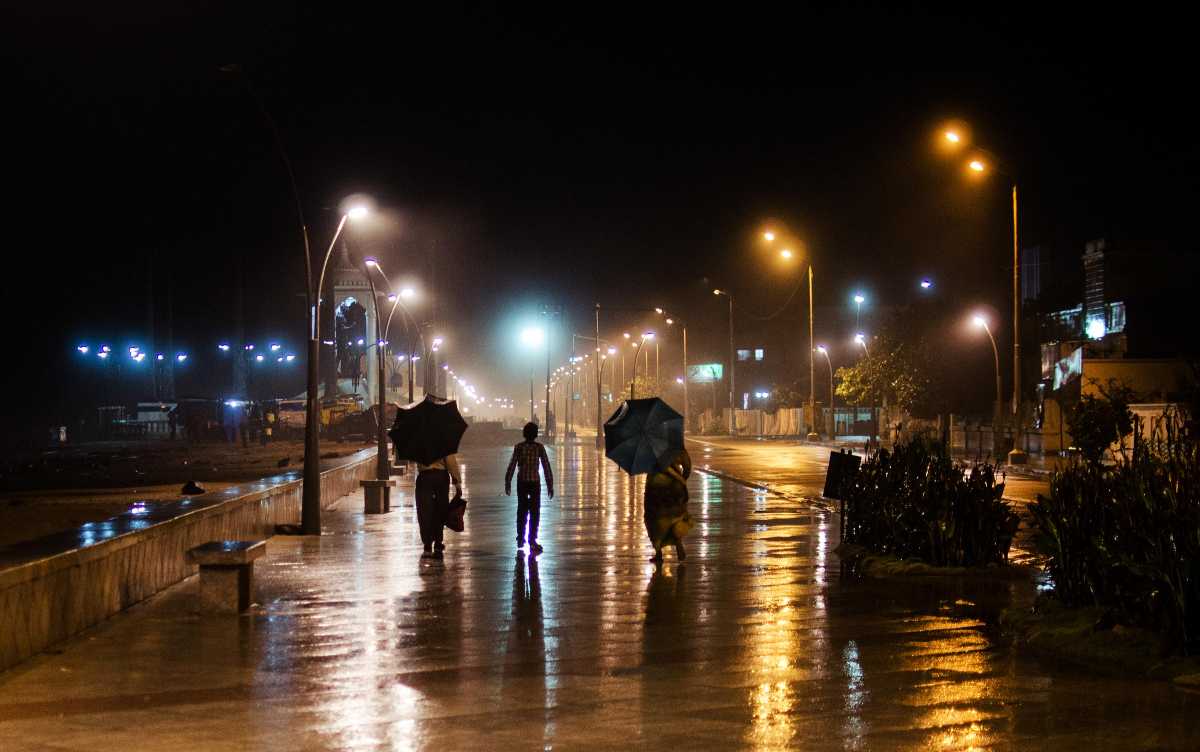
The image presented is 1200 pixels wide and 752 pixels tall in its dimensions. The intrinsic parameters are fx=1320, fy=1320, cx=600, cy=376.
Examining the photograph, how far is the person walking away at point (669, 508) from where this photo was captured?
1605 centimetres

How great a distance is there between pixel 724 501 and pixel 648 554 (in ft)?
34.8

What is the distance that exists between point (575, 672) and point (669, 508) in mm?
7117

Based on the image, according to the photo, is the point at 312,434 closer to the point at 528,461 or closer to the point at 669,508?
the point at 528,461

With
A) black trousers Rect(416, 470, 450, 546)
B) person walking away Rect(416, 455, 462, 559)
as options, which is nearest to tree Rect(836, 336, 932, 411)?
person walking away Rect(416, 455, 462, 559)

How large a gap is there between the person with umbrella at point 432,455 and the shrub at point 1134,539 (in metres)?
7.87

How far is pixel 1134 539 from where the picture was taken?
984 centimetres

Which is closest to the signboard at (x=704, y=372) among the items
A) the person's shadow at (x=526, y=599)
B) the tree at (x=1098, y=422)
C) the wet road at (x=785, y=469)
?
the wet road at (x=785, y=469)

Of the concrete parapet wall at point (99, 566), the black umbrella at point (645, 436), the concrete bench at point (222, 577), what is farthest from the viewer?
the black umbrella at point (645, 436)

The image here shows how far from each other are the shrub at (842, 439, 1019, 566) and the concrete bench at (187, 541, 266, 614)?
24.5 ft

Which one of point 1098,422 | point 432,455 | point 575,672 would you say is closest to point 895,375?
point 1098,422

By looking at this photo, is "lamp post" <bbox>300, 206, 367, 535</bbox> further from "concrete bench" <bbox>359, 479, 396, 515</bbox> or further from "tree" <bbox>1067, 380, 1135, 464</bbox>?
"tree" <bbox>1067, 380, 1135, 464</bbox>

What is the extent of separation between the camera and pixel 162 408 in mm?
88938

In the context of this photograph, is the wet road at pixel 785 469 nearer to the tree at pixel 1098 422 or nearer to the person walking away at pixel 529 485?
the tree at pixel 1098 422

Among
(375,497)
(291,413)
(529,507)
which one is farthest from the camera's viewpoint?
(291,413)
